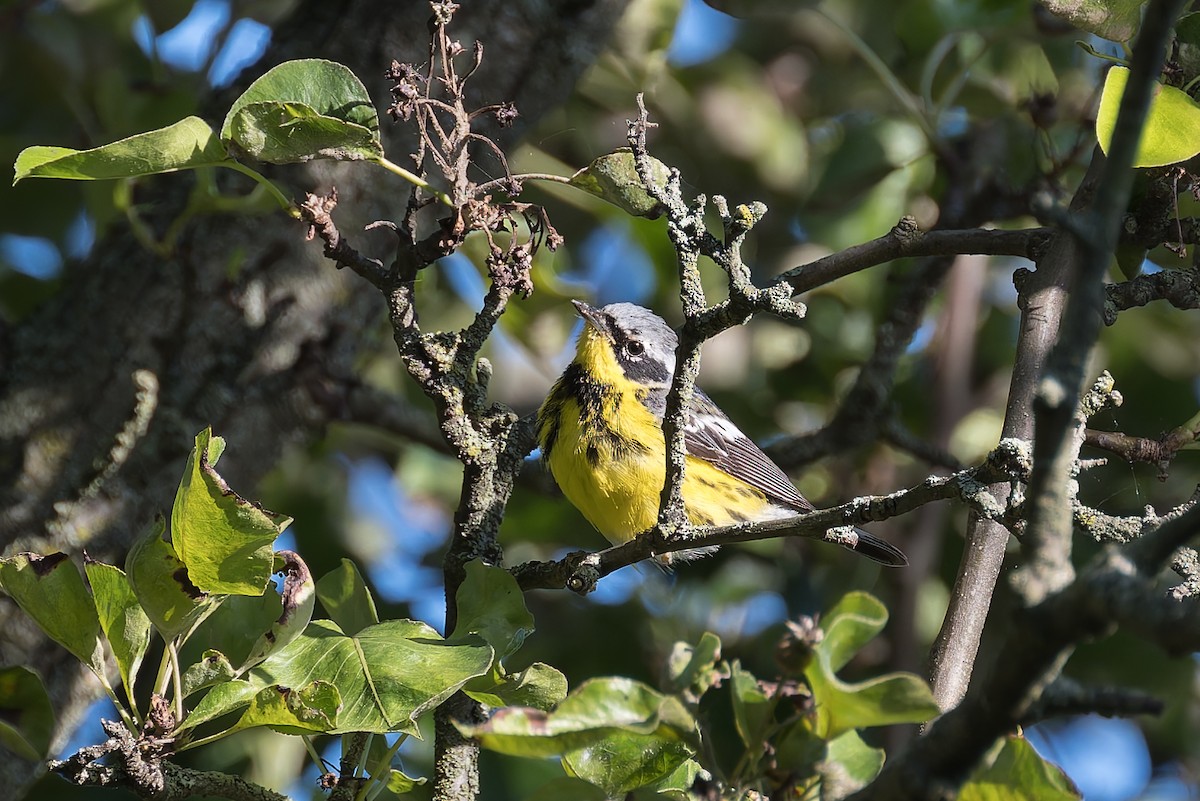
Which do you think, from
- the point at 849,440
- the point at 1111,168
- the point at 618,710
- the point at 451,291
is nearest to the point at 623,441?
the point at 849,440

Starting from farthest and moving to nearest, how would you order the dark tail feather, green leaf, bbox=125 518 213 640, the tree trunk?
1. the dark tail feather
2. the tree trunk
3. green leaf, bbox=125 518 213 640

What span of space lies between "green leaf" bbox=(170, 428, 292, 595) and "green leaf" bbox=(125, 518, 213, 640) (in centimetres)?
5

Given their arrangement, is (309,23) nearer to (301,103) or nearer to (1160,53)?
(301,103)

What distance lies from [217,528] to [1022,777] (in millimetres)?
1196

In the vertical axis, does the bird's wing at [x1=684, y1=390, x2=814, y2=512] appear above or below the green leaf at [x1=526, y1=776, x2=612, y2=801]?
below

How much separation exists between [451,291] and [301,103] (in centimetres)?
334

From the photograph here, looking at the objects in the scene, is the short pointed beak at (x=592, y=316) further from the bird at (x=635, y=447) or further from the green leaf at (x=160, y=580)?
the green leaf at (x=160, y=580)

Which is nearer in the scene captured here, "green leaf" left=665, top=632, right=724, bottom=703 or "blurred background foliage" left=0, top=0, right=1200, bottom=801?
"green leaf" left=665, top=632, right=724, bottom=703

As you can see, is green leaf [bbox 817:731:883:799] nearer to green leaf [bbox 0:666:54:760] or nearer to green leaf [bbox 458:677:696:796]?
green leaf [bbox 458:677:696:796]

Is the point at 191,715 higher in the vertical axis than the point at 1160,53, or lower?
lower

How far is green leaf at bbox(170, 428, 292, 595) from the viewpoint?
6.11 feet

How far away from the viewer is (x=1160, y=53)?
1.28 meters

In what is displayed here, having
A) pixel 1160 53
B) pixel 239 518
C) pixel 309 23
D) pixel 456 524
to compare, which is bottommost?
pixel 456 524

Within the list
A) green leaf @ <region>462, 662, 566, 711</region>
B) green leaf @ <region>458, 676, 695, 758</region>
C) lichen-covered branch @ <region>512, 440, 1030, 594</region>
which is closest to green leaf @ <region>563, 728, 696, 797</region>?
green leaf @ <region>462, 662, 566, 711</region>
